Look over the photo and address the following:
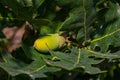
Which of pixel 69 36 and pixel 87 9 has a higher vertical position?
pixel 87 9

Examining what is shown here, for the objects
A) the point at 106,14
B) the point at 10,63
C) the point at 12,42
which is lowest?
the point at 12,42

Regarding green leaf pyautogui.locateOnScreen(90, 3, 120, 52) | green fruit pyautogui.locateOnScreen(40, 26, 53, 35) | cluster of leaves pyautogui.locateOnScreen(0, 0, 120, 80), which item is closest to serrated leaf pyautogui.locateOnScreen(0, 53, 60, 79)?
cluster of leaves pyautogui.locateOnScreen(0, 0, 120, 80)

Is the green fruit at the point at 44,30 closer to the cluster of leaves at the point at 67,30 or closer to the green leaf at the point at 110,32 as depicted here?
the cluster of leaves at the point at 67,30

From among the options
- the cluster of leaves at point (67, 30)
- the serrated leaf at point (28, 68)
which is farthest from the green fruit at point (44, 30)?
the serrated leaf at point (28, 68)

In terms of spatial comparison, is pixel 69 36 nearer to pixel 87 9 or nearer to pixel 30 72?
pixel 87 9

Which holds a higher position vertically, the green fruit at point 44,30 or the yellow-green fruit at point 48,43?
the green fruit at point 44,30

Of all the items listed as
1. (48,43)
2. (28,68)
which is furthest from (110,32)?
(28,68)

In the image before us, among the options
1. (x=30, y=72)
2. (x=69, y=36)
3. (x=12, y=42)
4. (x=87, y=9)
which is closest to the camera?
(x=30, y=72)

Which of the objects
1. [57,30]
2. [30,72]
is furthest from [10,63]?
[57,30]
